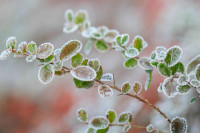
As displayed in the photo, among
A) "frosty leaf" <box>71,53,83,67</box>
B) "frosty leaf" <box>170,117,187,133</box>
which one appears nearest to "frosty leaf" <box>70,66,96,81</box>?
"frosty leaf" <box>71,53,83,67</box>

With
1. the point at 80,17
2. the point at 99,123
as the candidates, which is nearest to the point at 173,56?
the point at 99,123

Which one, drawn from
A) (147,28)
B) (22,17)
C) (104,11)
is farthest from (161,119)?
(22,17)

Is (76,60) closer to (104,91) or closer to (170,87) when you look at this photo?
(104,91)

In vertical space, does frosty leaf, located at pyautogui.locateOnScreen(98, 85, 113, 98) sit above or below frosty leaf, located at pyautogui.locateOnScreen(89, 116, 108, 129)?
above

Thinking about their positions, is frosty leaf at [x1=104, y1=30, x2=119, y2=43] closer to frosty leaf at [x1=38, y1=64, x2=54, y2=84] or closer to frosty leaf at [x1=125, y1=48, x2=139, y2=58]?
frosty leaf at [x1=125, y1=48, x2=139, y2=58]

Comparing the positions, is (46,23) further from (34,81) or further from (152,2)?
(152,2)

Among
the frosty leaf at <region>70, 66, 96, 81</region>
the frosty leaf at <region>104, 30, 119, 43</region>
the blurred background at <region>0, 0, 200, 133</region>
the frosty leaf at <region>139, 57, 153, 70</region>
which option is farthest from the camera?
the blurred background at <region>0, 0, 200, 133</region>
